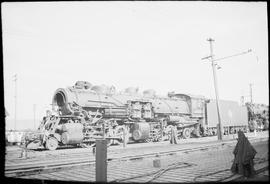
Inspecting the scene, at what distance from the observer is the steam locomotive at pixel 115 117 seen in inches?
527

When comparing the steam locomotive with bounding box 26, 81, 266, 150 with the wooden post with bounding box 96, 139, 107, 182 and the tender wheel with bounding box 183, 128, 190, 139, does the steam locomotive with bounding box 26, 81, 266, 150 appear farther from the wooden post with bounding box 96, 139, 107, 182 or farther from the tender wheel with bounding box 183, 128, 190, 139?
the wooden post with bounding box 96, 139, 107, 182

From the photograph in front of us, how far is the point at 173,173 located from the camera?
739cm

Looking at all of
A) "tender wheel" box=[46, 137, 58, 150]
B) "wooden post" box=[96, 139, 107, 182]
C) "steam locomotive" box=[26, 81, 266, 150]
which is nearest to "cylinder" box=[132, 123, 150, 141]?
"steam locomotive" box=[26, 81, 266, 150]

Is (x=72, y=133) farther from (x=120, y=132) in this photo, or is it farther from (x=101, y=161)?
(x=101, y=161)

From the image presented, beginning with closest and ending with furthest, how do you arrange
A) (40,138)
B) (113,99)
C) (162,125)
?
(40,138), (113,99), (162,125)

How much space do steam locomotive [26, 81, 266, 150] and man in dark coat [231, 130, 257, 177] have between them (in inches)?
333

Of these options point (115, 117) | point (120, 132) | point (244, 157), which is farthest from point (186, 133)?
point (244, 157)

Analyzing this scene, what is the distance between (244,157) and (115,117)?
10259 millimetres

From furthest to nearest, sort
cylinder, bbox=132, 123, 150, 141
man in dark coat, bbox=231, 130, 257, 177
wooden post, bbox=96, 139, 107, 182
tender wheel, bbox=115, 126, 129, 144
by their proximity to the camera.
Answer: cylinder, bbox=132, 123, 150, 141 → tender wheel, bbox=115, 126, 129, 144 → man in dark coat, bbox=231, 130, 257, 177 → wooden post, bbox=96, 139, 107, 182

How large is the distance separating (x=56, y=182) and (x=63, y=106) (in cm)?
1040

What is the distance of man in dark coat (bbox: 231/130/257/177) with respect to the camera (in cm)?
664

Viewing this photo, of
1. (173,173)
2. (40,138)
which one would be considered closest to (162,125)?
(40,138)

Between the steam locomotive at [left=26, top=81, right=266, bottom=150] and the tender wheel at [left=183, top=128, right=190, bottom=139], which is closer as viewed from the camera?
the steam locomotive at [left=26, top=81, right=266, bottom=150]

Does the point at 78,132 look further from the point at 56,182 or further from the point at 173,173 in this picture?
the point at 56,182
